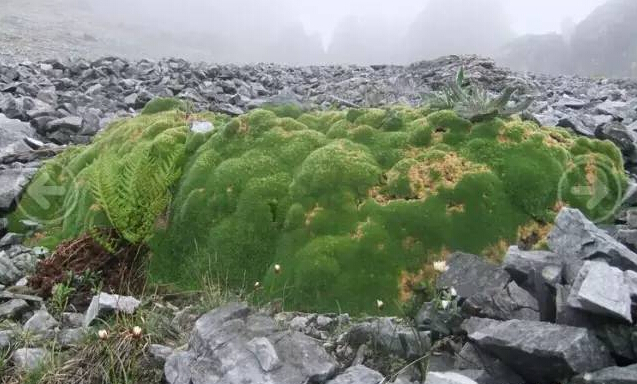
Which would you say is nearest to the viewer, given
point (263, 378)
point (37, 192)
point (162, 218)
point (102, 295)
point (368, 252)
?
point (263, 378)

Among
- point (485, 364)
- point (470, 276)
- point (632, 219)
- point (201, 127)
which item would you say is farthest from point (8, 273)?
point (632, 219)

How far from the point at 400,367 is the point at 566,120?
26.9 ft

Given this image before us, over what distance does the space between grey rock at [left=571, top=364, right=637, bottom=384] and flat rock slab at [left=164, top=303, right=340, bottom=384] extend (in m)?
1.72

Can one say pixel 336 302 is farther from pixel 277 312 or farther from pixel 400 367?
pixel 400 367

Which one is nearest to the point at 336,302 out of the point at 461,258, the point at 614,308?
the point at 461,258

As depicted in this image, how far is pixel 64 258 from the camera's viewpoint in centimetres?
711

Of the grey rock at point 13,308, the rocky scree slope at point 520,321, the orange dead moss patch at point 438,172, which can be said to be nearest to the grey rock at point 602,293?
the rocky scree slope at point 520,321

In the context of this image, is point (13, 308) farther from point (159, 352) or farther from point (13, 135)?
point (13, 135)

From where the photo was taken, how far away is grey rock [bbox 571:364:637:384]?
377 cm

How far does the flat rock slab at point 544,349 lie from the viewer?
13.2 ft

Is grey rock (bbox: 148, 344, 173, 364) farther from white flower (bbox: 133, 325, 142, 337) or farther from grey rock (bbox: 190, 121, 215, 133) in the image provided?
grey rock (bbox: 190, 121, 215, 133)

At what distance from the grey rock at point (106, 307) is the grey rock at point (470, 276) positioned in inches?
110

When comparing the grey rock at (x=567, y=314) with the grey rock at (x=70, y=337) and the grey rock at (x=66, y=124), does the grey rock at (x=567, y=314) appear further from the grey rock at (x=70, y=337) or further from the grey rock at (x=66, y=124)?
the grey rock at (x=66, y=124)

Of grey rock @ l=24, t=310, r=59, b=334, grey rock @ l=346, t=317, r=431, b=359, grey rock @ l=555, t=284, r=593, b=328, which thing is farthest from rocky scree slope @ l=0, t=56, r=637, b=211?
grey rock @ l=555, t=284, r=593, b=328
